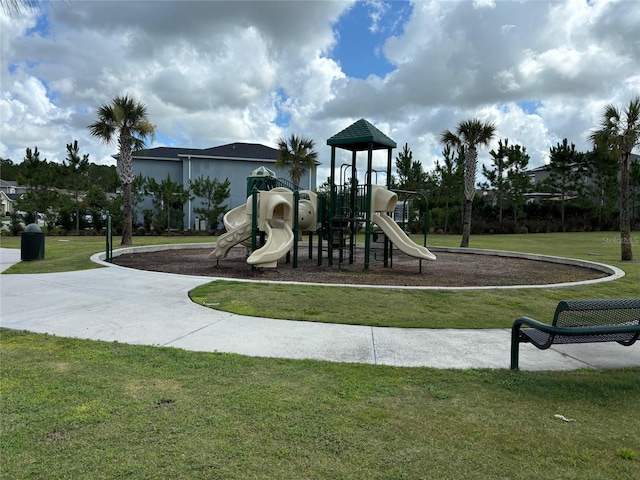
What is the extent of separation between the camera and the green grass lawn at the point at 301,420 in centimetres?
270

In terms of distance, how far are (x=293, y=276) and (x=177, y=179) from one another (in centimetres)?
3149

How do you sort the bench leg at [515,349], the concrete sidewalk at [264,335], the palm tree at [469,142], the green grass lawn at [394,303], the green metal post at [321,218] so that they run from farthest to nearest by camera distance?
the palm tree at [469,142] → the green metal post at [321,218] → the green grass lawn at [394,303] → the concrete sidewalk at [264,335] → the bench leg at [515,349]

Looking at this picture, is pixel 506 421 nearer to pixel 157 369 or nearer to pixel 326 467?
pixel 326 467

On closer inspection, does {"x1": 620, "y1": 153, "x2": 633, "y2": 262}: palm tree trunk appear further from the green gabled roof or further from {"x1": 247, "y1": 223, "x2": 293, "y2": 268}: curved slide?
{"x1": 247, "y1": 223, "x2": 293, "y2": 268}: curved slide

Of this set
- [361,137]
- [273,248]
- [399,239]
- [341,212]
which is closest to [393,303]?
[273,248]

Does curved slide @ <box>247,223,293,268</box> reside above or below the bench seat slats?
above

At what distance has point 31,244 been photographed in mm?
14203

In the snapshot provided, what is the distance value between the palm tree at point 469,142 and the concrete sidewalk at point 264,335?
18.8 m

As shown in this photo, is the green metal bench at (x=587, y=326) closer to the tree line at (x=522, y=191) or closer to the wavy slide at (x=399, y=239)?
the wavy slide at (x=399, y=239)

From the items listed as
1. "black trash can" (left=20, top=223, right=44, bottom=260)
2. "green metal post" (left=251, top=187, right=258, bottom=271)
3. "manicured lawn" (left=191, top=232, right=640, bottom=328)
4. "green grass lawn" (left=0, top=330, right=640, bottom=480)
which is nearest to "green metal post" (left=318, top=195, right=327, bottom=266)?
"green metal post" (left=251, top=187, right=258, bottom=271)

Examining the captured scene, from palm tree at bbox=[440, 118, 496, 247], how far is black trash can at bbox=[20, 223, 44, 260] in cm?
1863

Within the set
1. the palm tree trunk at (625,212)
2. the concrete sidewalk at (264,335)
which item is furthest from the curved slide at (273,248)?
the palm tree trunk at (625,212)

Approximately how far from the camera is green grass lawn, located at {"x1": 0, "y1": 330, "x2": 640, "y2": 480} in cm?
270

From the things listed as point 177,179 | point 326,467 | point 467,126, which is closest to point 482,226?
point 467,126
